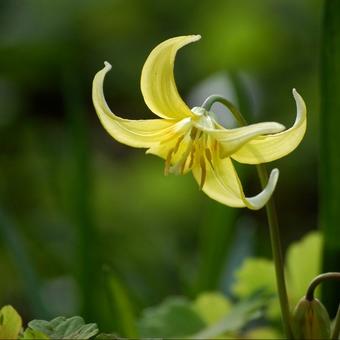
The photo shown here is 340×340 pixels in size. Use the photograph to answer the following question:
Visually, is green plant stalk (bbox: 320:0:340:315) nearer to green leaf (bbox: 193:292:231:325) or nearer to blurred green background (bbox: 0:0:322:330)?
green leaf (bbox: 193:292:231:325)

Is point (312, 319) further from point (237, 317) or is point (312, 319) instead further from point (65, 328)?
point (65, 328)

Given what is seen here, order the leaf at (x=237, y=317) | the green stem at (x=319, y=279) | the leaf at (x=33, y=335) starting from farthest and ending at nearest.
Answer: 1. the leaf at (x=237, y=317)
2. the green stem at (x=319, y=279)
3. the leaf at (x=33, y=335)

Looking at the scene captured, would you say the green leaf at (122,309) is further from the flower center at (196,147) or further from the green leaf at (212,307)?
the flower center at (196,147)

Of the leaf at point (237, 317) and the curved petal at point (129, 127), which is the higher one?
the curved petal at point (129, 127)

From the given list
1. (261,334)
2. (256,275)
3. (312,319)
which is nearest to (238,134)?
(312,319)

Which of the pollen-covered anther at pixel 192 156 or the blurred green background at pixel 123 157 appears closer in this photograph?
the pollen-covered anther at pixel 192 156

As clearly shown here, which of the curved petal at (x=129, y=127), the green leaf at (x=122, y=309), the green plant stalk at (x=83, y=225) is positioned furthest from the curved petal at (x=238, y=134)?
the green plant stalk at (x=83, y=225)
